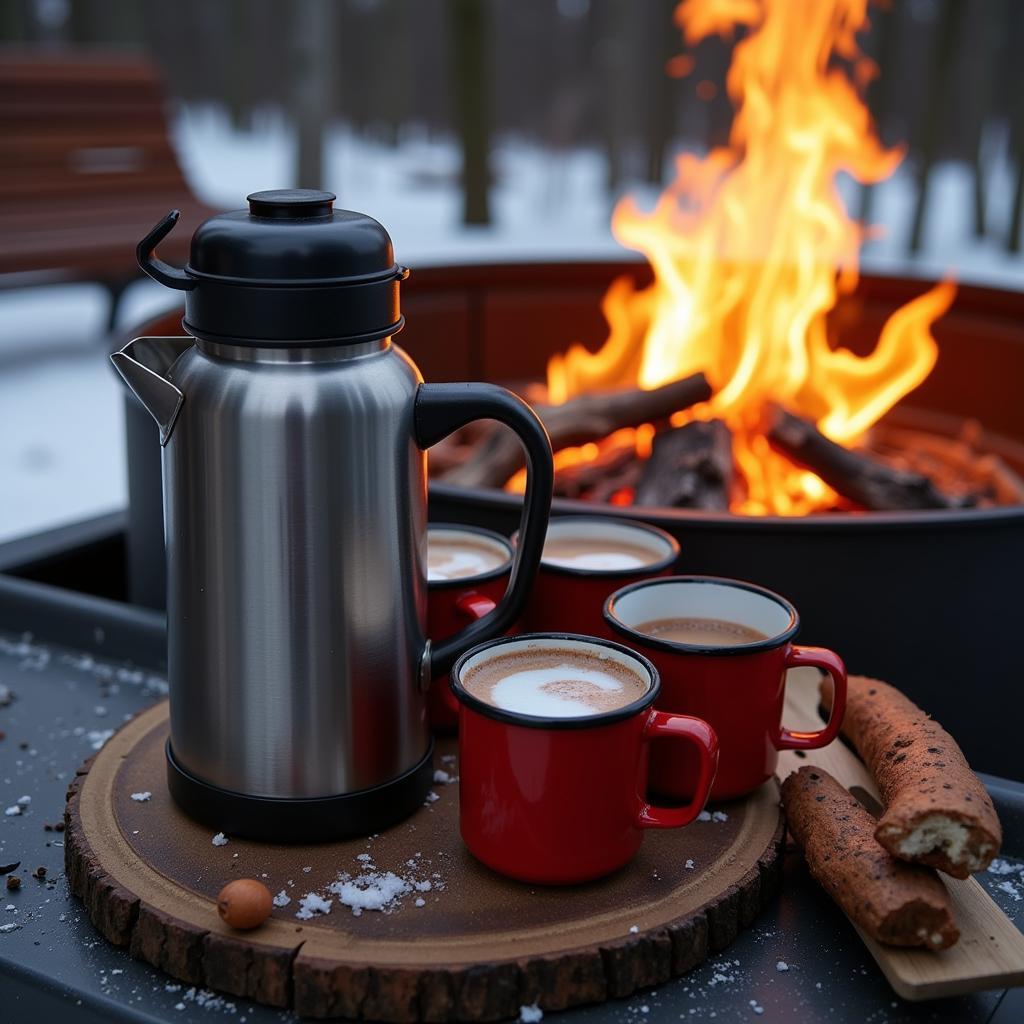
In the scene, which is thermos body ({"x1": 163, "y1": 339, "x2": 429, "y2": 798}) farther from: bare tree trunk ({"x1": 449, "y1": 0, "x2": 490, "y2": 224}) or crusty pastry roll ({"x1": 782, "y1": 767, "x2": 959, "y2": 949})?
bare tree trunk ({"x1": 449, "y1": 0, "x2": 490, "y2": 224})

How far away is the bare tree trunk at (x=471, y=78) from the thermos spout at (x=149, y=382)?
8.17 metres

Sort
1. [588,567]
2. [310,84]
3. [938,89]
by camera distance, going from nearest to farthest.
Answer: [588,567] < [938,89] < [310,84]

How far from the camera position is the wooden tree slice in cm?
116

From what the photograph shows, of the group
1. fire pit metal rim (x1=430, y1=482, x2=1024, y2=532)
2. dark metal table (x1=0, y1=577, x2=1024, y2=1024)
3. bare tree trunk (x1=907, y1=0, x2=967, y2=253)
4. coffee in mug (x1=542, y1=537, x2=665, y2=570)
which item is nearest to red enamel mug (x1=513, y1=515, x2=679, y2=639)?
coffee in mug (x1=542, y1=537, x2=665, y2=570)

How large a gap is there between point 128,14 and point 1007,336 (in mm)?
14747

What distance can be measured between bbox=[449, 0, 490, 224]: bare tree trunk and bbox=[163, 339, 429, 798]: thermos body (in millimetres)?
8215

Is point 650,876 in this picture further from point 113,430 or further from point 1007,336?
point 113,430

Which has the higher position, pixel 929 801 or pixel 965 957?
pixel 929 801

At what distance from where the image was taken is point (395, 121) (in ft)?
61.5

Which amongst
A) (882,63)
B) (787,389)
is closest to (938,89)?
(882,63)

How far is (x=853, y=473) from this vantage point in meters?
2.60

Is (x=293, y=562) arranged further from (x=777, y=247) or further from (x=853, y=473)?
(x=777, y=247)

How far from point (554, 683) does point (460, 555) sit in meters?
0.43

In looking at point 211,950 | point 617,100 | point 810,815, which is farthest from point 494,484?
point 617,100
